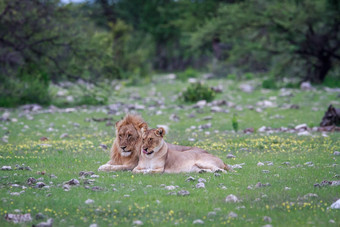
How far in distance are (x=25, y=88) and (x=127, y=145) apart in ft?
55.8

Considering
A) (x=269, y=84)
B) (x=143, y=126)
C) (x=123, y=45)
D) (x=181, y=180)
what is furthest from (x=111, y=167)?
(x=123, y=45)

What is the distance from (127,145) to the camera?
11086mm

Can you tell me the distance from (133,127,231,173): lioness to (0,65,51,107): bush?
16825 mm

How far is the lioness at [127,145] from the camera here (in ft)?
36.4

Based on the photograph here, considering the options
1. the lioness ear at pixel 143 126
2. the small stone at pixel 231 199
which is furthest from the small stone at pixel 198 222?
the lioness ear at pixel 143 126

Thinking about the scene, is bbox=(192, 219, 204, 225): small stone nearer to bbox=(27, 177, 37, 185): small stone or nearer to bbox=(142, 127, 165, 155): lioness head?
bbox=(142, 127, 165, 155): lioness head

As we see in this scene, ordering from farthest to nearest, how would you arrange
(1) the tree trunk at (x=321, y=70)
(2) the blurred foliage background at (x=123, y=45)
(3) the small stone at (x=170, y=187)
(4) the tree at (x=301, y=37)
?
(1) the tree trunk at (x=321, y=70)
(4) the tree at (x=301, y=37)
(2) the blurred foliage background at (x=123, y=45)
(3) the small stone at (x=170, y=187)

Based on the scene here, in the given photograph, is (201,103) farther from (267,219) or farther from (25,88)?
(267,219)

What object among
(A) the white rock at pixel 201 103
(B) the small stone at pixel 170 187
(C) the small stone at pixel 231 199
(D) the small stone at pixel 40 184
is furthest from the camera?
(A) the white rock at pixel 201 103

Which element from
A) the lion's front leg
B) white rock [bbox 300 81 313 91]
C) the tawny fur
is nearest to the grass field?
the lion's front leg

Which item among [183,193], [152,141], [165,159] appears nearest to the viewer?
[183,193]

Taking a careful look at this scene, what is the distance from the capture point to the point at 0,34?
2681 centimetres

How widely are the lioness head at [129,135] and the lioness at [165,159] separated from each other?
333mm

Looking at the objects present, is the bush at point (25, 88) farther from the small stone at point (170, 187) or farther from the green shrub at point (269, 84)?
the small stone at point (170, 187)
